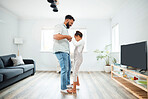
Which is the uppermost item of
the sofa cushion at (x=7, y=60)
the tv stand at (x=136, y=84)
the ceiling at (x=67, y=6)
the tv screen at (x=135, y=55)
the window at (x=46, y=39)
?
the ceiling at (x=67, y=6)

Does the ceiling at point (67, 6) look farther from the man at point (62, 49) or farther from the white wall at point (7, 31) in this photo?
the man at point (62, 49)

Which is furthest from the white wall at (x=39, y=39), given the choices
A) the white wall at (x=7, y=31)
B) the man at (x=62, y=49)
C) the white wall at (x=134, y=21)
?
the man at (x=62, y=49)

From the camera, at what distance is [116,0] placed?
136 inches

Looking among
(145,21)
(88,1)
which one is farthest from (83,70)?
(145,21)

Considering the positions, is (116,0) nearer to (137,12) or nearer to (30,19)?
(137,12)

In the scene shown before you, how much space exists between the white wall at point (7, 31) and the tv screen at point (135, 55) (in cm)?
426

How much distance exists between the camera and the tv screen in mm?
2179

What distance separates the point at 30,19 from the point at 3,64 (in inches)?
108

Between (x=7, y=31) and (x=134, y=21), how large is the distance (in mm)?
4557

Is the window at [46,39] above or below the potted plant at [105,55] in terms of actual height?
above

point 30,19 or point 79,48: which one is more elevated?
point 30,19

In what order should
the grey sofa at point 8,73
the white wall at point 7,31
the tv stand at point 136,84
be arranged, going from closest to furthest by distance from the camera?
the tv stand at point 136,84
the grey sofa at point 8,73
the white wall at point 7,31

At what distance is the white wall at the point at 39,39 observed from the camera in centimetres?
527

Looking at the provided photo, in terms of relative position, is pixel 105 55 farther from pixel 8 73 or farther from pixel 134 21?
pixel 8 73
